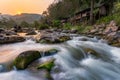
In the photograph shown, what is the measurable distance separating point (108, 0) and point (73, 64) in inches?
1069

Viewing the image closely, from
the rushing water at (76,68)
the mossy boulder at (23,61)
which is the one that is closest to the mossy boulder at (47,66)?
the rushing water at (76,68)

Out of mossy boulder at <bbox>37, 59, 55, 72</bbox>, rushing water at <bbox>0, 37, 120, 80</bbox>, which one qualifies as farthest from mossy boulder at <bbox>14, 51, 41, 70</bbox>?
mossy boulder at <bbox>37, 59, 55, 72</bbox>

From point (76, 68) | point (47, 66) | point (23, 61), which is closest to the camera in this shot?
point (47, 66)

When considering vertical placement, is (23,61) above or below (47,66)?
above

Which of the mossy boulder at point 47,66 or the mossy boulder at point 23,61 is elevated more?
the mossy boulder at point 23,61

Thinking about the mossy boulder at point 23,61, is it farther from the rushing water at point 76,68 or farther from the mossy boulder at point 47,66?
the mossy boulder at point 47,66

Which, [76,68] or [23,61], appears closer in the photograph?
[23,61]

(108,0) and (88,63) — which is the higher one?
(108,0)

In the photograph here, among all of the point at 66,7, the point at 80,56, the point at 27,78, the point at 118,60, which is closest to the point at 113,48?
the point at 118,60

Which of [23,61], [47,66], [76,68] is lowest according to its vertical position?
[76,68]

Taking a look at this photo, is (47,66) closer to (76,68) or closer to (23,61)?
(23,61)

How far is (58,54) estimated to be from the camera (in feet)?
33.5

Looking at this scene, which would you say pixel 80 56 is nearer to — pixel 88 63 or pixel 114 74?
pixel 88 63

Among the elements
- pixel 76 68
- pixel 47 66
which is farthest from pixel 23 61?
pixel 76 68
